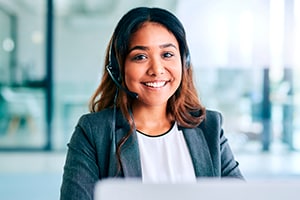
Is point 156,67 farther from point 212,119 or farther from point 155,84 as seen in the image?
point 212,119

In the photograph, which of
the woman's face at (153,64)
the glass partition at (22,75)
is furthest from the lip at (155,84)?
the glass partition at (22,75)

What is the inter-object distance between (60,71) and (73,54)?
252mm

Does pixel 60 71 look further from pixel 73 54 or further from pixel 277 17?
pixel 277 17

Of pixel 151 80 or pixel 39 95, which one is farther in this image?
pixel 39 95

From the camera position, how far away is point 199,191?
47cm

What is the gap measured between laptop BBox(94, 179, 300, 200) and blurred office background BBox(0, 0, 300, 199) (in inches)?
185

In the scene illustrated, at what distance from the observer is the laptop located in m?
0.47

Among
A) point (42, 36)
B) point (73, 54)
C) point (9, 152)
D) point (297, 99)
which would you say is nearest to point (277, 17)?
point (297, 99)

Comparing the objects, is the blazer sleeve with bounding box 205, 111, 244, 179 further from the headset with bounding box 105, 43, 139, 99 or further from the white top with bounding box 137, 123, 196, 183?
the headset with bounding box 105, 43, 139, 99

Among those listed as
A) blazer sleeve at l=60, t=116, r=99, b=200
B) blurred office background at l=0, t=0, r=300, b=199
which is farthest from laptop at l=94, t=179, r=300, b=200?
blurred office background at l=0, t=0, r=300, b=199

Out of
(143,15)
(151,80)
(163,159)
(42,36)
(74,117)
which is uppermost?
(42,36)

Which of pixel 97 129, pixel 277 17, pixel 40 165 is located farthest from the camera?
pixel 277 17

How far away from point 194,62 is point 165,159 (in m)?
4.22

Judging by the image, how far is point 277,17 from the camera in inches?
204
